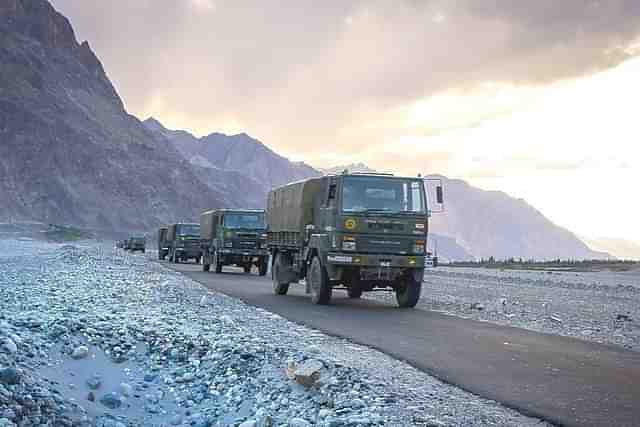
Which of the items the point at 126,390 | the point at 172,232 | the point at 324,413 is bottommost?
the point at 126,390

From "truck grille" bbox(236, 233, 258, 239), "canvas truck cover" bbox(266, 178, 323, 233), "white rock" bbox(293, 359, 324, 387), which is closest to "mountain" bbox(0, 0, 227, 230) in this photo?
"truck grille" bbox(236, 233, 258, 239)

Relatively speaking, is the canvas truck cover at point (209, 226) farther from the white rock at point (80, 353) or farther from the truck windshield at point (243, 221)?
the white rock at point (80, 353)

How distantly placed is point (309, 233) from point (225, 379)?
10.8 m

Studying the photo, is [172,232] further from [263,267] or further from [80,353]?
[80,353]

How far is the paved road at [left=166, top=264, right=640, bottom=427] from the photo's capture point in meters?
7.14

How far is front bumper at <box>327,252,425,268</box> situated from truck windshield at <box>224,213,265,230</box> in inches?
719

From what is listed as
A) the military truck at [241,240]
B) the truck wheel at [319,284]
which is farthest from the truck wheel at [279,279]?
the military truck at [241,240]

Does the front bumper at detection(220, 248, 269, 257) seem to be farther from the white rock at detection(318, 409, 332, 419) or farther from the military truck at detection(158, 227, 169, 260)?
the white rock at detection(318, 409, 332, 419)

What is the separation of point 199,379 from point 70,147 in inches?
4282

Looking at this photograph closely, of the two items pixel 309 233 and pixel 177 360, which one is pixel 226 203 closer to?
pixel 309 233

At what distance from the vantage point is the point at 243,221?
3534cm

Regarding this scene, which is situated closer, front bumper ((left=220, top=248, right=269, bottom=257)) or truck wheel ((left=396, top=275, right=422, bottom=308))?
truck wheel ((left=396, top=275, right=422, bottom=308))

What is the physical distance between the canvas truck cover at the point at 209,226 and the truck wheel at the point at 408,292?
2032cm

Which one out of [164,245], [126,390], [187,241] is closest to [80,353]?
[126,390]
